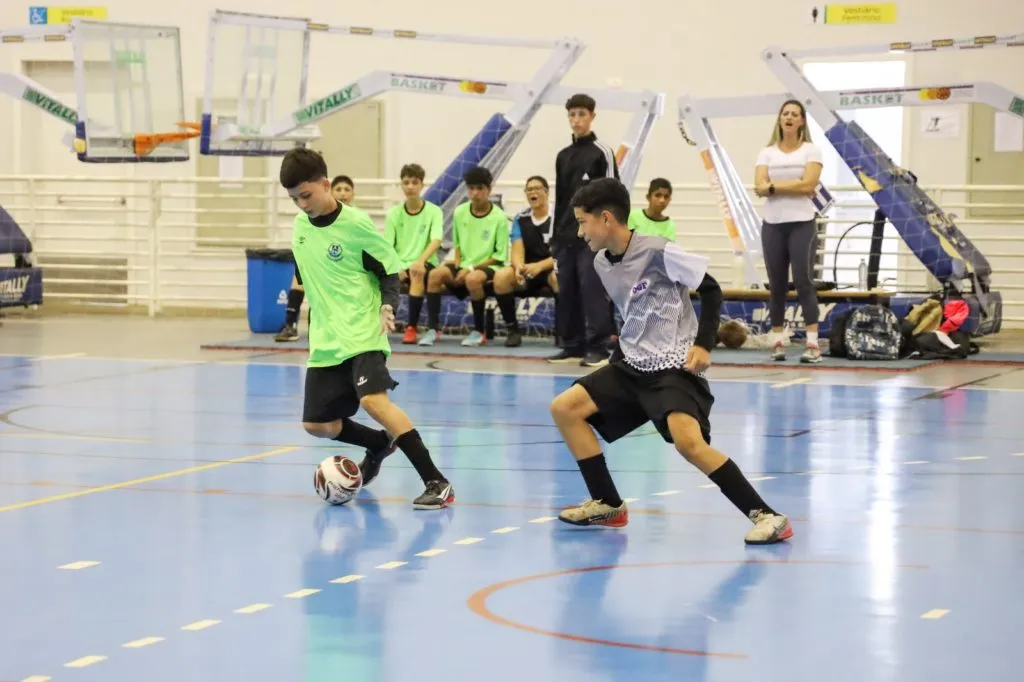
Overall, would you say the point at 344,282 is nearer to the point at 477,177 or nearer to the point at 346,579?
the point at 346,579

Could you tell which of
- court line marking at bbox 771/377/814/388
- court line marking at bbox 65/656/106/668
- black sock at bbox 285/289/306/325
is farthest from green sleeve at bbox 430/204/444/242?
court line marking at bbox 65/656/106/668

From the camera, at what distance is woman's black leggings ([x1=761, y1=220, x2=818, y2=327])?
1228 cm

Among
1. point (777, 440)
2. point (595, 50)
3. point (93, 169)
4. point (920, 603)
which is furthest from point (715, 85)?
point (920, 603)

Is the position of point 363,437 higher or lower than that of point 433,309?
lower

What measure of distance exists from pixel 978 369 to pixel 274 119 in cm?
692

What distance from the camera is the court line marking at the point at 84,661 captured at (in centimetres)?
422

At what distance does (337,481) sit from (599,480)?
1179mm

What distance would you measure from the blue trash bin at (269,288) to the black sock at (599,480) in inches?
389

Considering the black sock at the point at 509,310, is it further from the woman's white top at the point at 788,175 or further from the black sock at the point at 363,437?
the black sock at the point at 363,437

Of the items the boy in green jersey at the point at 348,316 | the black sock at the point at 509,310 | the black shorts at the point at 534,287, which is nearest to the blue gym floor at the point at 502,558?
the boy in green jersey at the point at 348,316

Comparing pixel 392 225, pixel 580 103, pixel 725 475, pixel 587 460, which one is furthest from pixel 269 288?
pixel 725 475

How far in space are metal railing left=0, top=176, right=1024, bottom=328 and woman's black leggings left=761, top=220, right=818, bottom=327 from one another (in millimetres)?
5358

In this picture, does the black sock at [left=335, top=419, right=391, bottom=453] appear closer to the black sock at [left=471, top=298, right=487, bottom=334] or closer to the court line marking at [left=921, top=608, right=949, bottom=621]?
the court line marking at [left=921, top=608, right=949, bottom=621]

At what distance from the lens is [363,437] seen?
717cm
